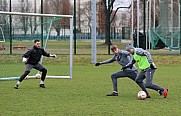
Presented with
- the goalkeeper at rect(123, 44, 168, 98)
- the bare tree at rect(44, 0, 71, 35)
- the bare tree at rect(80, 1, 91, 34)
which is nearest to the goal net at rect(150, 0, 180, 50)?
the bare tree at rect(80, 1, 91, 34)

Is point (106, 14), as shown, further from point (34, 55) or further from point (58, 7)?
point (34, 55)

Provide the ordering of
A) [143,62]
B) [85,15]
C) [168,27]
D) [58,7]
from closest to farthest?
[143,62], [58,7], [168,27], [85,15]

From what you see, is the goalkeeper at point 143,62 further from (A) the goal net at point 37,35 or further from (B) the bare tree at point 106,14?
(B) the bare tree at point 106,14

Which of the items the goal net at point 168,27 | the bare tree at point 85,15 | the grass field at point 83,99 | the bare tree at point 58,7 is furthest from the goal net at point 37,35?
the goal net at point 168,27

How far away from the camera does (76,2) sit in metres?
35.8

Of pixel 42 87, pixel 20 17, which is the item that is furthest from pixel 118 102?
pixel 20 17

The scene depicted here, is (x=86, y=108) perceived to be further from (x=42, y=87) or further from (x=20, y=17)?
(x=20, y=17)

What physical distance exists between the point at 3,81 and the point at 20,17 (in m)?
3.11

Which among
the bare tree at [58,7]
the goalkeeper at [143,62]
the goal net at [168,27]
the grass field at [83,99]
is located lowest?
the grass field at [83,99]

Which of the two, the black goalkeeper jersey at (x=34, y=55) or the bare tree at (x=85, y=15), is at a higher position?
the bare tree at (x=85, y=15)

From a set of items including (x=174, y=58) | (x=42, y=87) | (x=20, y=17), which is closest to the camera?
(x=42, y=87)

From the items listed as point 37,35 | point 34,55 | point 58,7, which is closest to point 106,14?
point 58,7

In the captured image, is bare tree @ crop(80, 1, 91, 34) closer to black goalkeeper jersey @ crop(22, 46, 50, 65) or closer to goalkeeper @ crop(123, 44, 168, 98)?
black goalkeeper jersey @ crop(22, 46, 50, 65)

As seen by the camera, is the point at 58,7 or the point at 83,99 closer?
the point at 83,99
